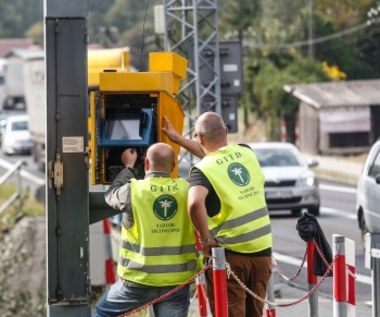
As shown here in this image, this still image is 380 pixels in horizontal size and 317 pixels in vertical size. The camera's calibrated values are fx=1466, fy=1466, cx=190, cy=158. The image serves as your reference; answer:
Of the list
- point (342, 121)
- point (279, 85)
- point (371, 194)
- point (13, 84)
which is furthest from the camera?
point (13, 84)

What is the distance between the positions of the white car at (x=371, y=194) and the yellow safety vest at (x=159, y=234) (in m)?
10.2

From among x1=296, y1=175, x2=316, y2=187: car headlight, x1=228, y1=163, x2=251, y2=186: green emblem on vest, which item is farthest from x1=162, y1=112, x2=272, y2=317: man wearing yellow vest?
x1=296, y1=175, x2=316, y2=187: car headlight

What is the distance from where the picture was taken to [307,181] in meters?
28.9

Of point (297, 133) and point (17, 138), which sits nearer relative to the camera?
point (17, 138)

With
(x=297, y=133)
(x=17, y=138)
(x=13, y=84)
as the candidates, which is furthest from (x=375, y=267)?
(x=13, y=84)

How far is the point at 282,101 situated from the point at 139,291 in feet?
188

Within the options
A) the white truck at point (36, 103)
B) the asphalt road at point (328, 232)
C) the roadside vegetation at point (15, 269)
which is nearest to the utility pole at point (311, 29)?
the white truck at point (36, 103)

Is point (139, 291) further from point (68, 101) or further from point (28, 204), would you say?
point (28, 204)

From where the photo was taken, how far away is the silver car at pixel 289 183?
93.8 feet

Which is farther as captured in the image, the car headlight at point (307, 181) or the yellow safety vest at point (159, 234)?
the car headlight at point (307, 181)

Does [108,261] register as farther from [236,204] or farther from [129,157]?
[236,204]

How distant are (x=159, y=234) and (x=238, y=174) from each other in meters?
0.74

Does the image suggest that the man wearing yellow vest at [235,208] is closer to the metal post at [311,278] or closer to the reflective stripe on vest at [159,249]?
the reflective stripe on vest at [159,249]

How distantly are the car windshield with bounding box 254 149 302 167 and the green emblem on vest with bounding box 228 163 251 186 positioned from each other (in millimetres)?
19925
